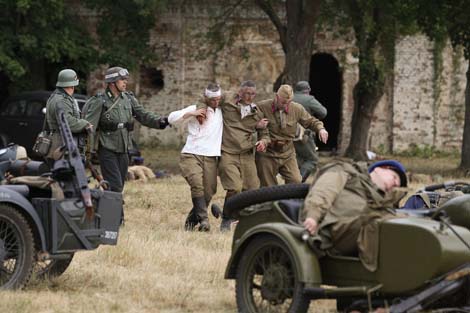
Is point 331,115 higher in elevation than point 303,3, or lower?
lower

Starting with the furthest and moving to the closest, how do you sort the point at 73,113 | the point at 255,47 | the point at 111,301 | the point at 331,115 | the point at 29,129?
1. the point at 331,115
2. the point at 255,47
3. the point at 29,129
4. the point at 73,113
5. the point at 111,301

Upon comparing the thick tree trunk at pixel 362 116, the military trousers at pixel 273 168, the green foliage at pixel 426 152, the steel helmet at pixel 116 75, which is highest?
the steel helmet at pixel 116 75

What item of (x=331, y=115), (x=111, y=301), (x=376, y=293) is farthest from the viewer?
(x=331, y=115)

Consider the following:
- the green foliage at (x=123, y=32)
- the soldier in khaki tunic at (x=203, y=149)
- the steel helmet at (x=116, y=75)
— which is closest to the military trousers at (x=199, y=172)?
the soldier in khaki tunic at (x=203, y=149)

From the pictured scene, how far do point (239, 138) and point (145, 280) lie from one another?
15.3ft

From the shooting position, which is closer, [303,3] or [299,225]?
[299,225]

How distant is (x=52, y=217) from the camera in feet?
31.3

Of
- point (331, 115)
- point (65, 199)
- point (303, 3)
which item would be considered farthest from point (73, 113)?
point (331, 115)

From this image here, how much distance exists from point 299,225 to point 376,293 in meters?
0.74

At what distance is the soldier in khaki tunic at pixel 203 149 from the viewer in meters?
14.7

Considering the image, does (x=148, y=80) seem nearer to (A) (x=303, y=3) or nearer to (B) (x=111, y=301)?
(A) (x=303, y=3)

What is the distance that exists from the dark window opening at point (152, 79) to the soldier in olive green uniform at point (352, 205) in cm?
2832

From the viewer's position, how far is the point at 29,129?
27719 mm

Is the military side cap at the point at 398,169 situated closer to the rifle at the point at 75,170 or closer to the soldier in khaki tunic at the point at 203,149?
the rifle at the point at 75,170
